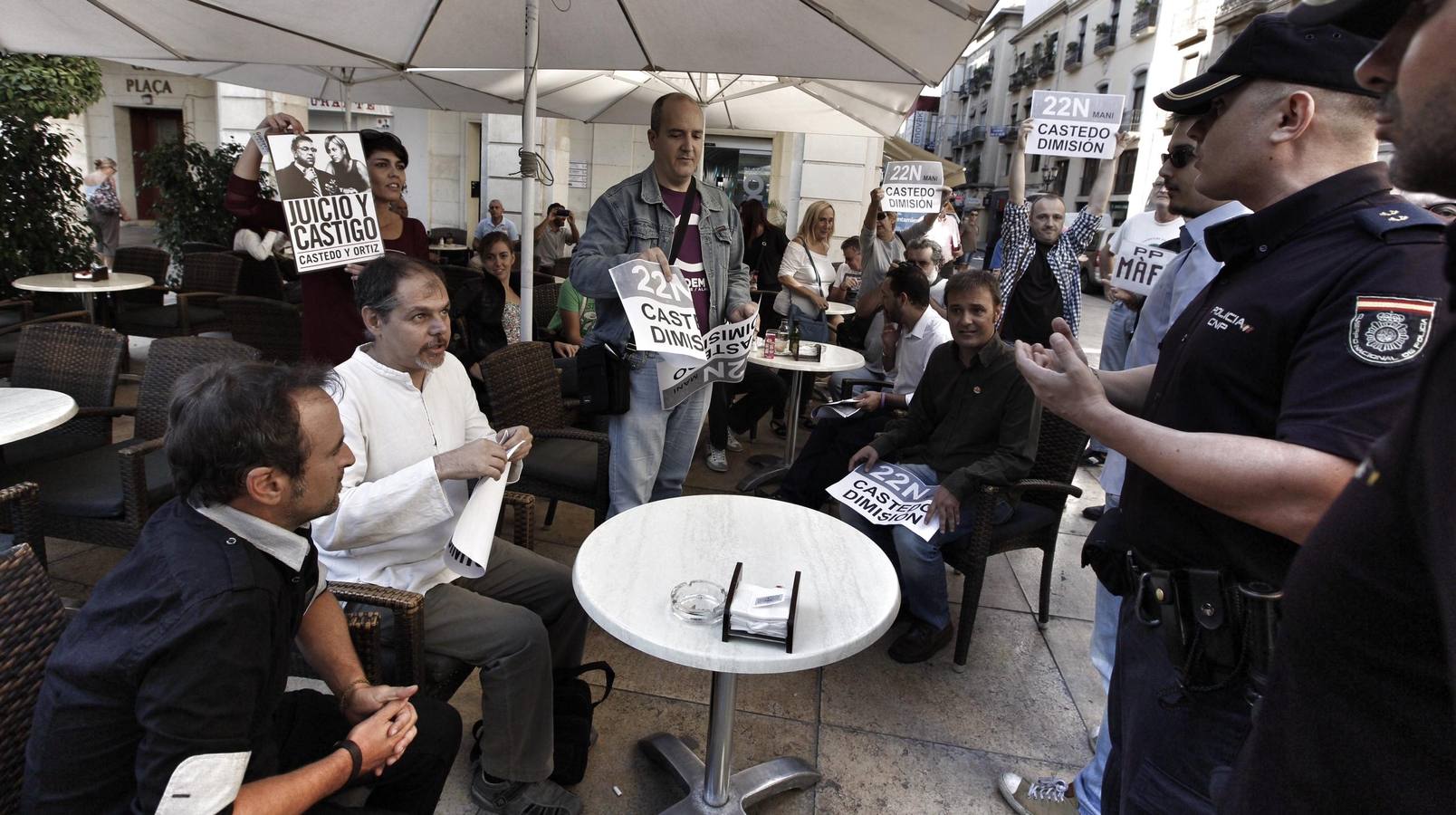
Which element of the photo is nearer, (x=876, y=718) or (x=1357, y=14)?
(x=1357, y=14)

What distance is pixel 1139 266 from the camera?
4.32m

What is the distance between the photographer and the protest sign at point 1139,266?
13.5 ft

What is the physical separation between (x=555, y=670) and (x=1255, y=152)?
2.28 meters

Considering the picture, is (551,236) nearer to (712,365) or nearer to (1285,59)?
(712,365)

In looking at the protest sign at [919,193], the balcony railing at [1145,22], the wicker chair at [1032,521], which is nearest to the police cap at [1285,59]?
the wicker chair at [1032,521]

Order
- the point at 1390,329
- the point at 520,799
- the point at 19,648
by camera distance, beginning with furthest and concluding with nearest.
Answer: the point at 520,799 → the point at 19,648 → the point at 1390,329

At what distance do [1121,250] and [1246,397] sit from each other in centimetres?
398

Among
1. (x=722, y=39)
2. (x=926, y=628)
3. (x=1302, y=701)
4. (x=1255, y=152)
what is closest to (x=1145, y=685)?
(x=1302, y=701)

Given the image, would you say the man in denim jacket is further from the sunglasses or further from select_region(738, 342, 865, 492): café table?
the sunglasses

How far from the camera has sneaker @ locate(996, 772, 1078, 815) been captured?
2.39 metres

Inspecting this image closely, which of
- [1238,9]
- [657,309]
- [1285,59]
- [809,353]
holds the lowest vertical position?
[809,353]

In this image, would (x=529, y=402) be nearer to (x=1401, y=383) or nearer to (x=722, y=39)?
(x=722, y=39)

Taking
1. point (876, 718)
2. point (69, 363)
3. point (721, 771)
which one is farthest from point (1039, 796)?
point (69, 363)

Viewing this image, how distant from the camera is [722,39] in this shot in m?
4.30
